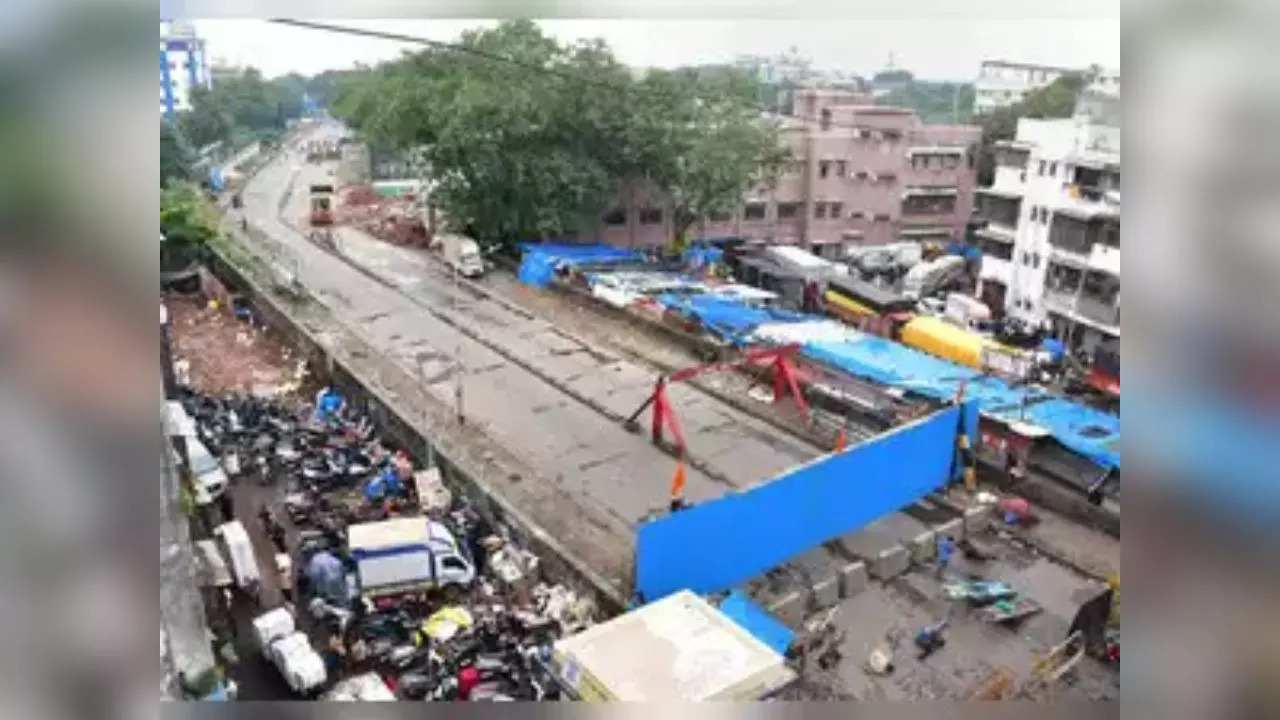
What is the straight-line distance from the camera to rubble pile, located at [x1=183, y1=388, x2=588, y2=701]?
6.76 m

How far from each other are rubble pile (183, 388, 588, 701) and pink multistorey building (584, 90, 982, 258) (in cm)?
1224

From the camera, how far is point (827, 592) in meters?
8.02

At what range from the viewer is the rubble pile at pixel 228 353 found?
12688 millimetres

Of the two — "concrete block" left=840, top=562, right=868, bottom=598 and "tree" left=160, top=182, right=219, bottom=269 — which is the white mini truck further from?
"tree" left=160, top=182, right=219, bottom=269

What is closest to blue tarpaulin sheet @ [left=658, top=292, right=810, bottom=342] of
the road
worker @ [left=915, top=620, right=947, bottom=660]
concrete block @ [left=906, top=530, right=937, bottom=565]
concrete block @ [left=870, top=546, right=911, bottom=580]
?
the road

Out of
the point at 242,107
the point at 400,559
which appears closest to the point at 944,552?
the point at 400,559

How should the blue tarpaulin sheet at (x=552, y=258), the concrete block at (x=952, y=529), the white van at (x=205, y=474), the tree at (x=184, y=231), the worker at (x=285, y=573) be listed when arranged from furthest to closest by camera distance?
the blue tarpaulin sheet at (x=552, y=258) < the tree at (x=184, y=231) < the concrete block at (x=952, y=529) < the white van at (x=205, y=474) < the worker at (x=285, y=573)

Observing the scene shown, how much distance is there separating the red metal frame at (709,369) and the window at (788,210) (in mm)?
10479

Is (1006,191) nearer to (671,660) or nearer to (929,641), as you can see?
(929,641)

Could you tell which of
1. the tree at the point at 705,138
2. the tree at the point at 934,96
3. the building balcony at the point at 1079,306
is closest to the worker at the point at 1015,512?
the building balcony at the point at 1079,306

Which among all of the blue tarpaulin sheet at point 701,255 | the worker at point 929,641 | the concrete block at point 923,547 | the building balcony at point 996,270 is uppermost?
the blue tarpaulin sheet at point 701,255

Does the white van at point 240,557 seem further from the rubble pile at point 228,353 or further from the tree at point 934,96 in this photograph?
the tree at point 934,96

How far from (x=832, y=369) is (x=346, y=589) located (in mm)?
6556
